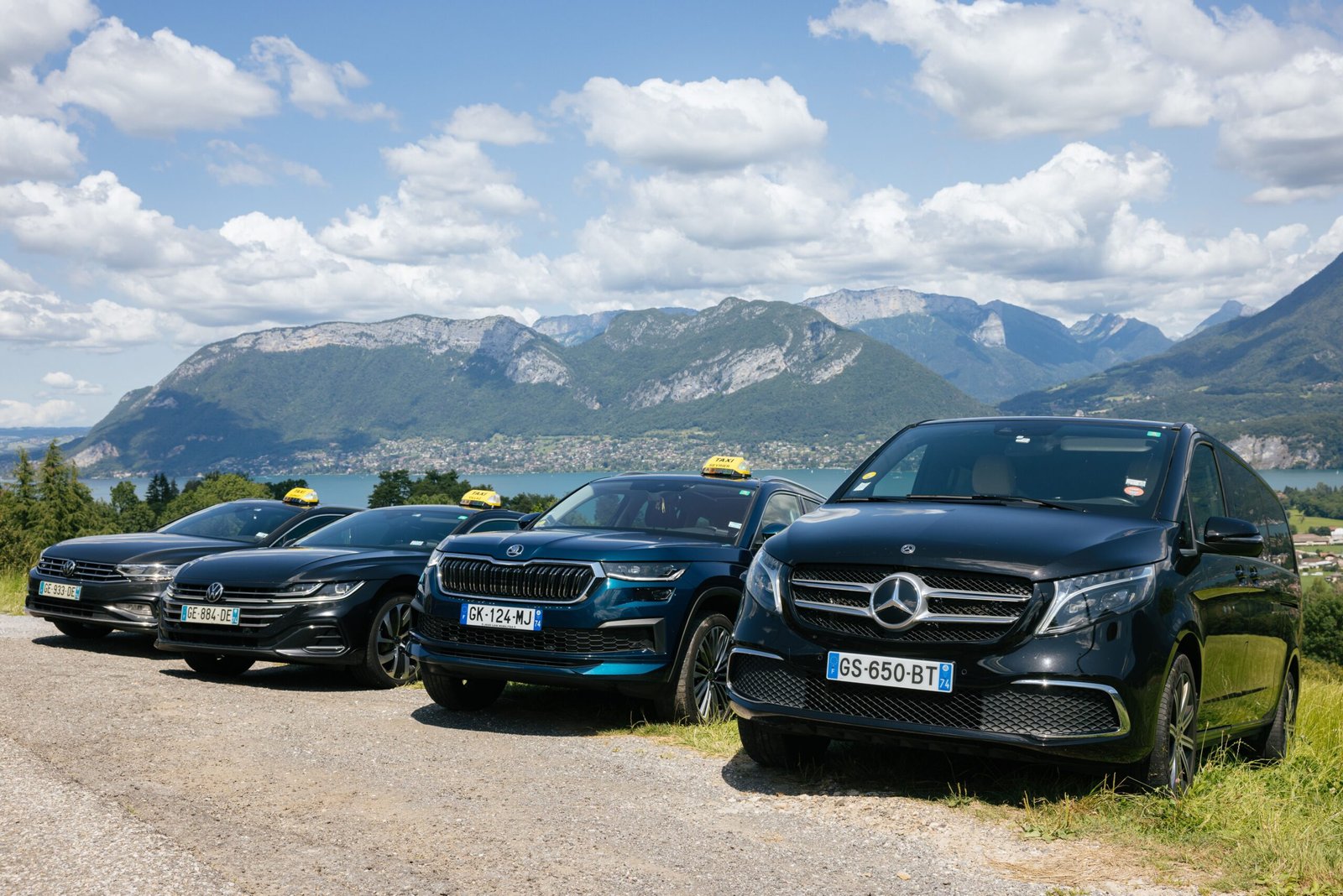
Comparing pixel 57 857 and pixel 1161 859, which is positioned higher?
pixel 57 857

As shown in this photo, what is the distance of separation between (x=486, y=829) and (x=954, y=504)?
2645 millimetres

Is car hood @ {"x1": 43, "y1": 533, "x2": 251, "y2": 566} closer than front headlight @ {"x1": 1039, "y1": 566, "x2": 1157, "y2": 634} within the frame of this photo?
No

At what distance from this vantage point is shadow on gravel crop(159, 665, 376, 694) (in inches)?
372

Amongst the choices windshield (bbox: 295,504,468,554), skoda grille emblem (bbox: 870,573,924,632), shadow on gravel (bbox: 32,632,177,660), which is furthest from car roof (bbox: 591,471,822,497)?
shadow on gravel (bbox: 32,632,177,660)

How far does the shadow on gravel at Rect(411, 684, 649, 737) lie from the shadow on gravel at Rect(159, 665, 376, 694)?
3.38 ft

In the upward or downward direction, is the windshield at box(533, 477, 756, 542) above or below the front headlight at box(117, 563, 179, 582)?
above

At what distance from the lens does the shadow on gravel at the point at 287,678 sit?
31.0 feet

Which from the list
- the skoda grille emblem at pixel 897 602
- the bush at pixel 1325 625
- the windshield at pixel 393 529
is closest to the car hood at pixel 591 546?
the skoda grille emblem at pixel 897 602

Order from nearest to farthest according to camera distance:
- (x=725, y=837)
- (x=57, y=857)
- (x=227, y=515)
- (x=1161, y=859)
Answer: (x=57, y=857)
(x=1161, y=859)
(x=725, y=837)
(x=227, y=515)

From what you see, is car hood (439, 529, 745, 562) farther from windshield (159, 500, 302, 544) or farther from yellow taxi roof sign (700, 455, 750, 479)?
windshield (159, 500, 302, 544)

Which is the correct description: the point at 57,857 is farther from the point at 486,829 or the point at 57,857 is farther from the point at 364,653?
the point at 364,653

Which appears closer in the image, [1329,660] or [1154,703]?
[1154,703]

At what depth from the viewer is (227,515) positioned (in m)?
13.1

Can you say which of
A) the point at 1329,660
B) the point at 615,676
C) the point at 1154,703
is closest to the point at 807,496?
the point at 615,676
